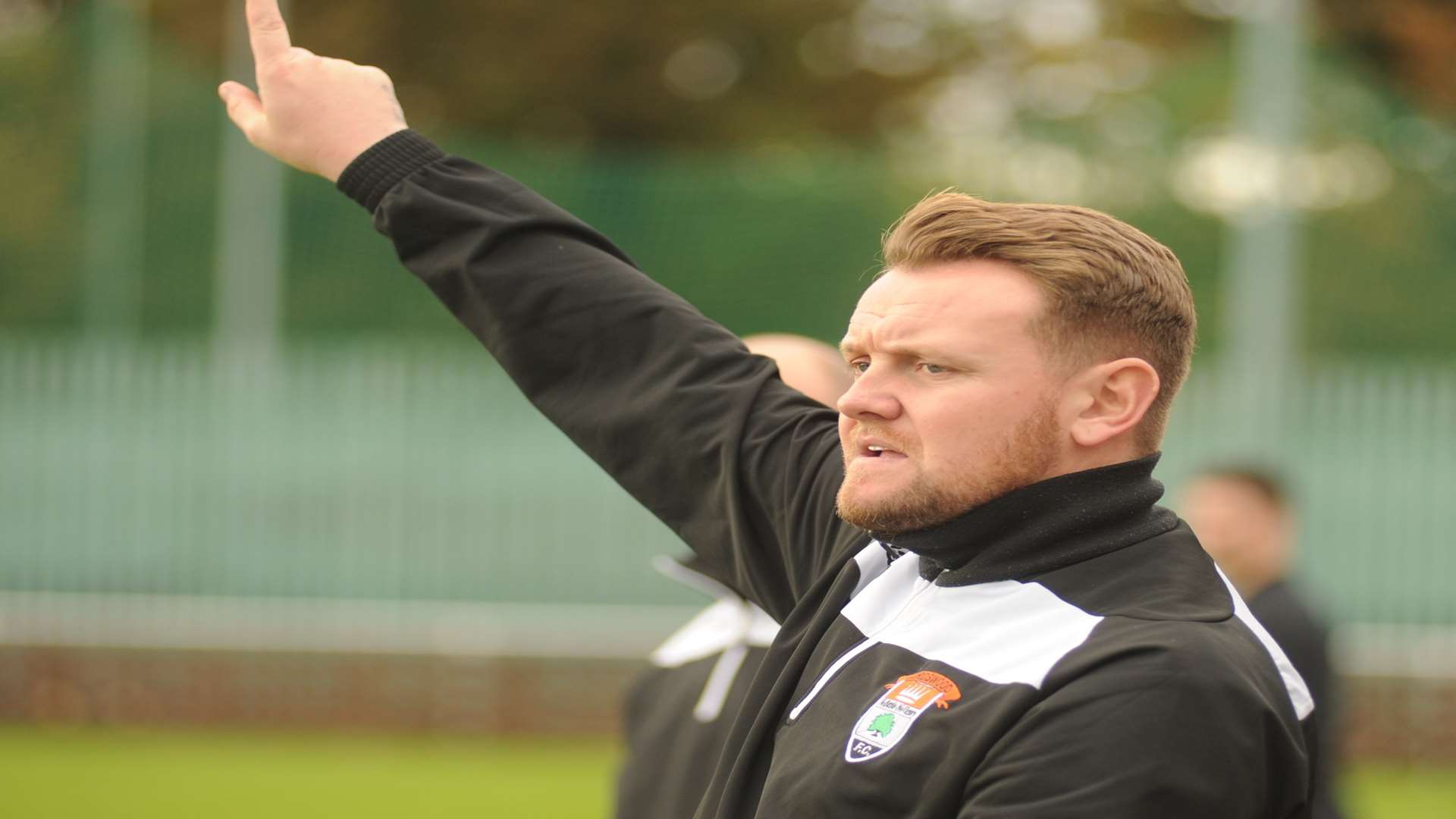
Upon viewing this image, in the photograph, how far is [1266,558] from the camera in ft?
17.5

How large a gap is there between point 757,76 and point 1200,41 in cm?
439

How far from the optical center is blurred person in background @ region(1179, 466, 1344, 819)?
16.0 feet

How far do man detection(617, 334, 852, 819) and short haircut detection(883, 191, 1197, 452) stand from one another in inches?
44.3

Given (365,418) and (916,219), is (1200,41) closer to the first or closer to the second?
(365,418)

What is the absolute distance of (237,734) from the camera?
940 centimetres

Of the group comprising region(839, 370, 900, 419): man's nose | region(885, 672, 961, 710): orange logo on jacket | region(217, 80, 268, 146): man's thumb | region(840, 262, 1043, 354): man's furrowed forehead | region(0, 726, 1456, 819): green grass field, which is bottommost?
region(0, 726, 1456, 819): green grass field

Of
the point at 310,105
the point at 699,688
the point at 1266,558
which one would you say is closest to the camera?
the point at 310,105

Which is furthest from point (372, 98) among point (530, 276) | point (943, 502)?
point (943, 502)

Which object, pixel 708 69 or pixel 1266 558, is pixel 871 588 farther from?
pixel 708 69

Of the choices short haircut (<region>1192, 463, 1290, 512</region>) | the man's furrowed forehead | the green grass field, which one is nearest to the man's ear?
the man's furrowed forehead

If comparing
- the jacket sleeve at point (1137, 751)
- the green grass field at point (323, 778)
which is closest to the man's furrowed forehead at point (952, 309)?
the jacket sleeve at point (1137, 751)

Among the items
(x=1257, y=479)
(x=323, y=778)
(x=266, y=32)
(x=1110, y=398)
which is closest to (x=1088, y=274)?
Result: (x=1110, y=398)

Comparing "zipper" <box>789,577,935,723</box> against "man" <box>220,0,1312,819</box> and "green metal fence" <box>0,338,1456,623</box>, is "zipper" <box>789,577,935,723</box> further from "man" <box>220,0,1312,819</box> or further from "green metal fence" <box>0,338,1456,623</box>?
"green metal fence" <box>0,338,1456,623</box>

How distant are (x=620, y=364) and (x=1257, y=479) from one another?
3561mm
